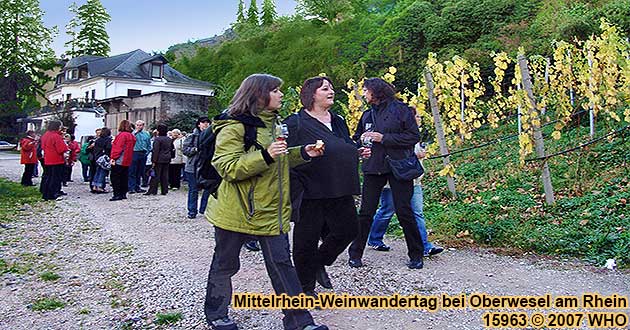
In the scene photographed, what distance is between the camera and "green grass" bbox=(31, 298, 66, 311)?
12.8 feet

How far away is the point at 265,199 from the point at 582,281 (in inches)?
114

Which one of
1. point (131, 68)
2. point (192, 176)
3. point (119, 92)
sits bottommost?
point (192, 176)

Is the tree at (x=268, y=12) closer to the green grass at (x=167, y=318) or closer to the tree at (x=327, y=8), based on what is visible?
the tree at (x=327, y=8)

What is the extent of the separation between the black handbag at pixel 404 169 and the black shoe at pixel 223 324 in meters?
1.93

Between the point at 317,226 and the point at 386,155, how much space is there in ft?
4.02

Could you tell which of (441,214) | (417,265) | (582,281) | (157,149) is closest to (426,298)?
(417,265)

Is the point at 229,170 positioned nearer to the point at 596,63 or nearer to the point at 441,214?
the point at 441,214

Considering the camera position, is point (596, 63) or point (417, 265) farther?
point (596, 63)

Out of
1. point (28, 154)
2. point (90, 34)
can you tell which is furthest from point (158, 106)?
point (90, 34)

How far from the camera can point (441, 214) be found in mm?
6707

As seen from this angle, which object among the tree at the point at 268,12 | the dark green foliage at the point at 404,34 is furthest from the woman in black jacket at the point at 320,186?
the tree at the point at 268,12

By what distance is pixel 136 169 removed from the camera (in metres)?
11.1

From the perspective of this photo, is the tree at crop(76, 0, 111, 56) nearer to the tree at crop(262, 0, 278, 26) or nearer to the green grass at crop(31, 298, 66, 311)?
the tree at crop(262, 0, 278, 26)

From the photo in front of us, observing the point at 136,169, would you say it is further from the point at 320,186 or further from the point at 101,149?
the point at 320,186
